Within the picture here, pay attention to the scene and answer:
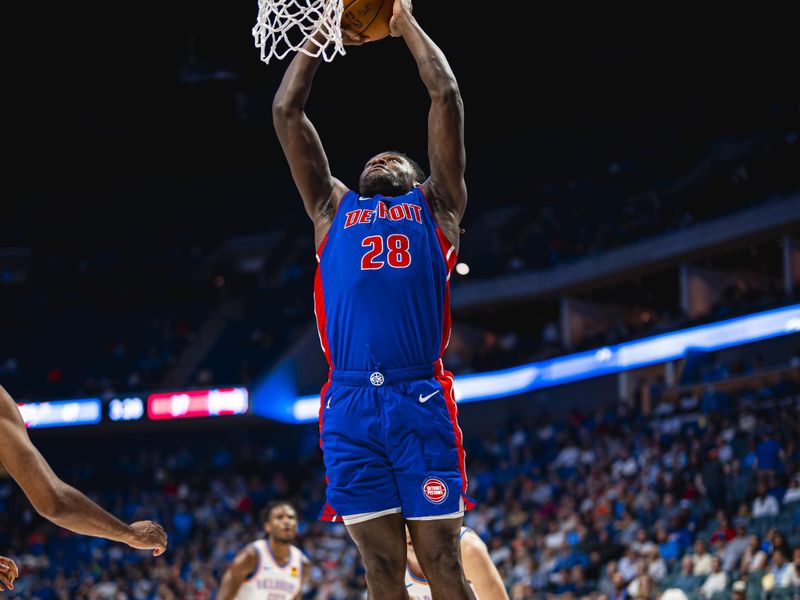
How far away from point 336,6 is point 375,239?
3.15 feet

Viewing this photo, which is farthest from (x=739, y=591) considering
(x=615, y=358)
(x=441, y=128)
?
(x=615, y=358)

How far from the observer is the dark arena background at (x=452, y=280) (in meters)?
18.7

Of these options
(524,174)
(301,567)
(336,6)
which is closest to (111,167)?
(524,174)

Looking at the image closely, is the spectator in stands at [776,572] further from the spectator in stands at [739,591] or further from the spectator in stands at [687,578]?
the spectator in stands at [687,578]

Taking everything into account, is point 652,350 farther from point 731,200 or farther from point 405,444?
point 405,444

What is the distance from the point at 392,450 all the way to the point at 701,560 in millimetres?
9482

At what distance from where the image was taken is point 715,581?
463 inches

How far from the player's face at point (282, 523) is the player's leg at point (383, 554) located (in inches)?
193

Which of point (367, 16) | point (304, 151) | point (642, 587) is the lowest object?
point (642, 587)

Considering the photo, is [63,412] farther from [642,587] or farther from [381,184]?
[381,184]

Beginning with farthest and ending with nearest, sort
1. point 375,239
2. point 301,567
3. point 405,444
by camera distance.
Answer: point 301,567 < point 375,239 < point 405,444

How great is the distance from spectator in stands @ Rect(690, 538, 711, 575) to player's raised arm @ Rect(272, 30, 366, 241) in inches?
368

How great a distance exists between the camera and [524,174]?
2803 centimetres

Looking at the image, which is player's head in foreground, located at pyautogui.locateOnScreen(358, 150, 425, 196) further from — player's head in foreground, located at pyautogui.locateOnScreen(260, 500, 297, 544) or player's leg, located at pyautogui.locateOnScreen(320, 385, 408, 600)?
player's head in foreground, located at pyautogui.locateOnScreen(260, 500, 297, 544)
